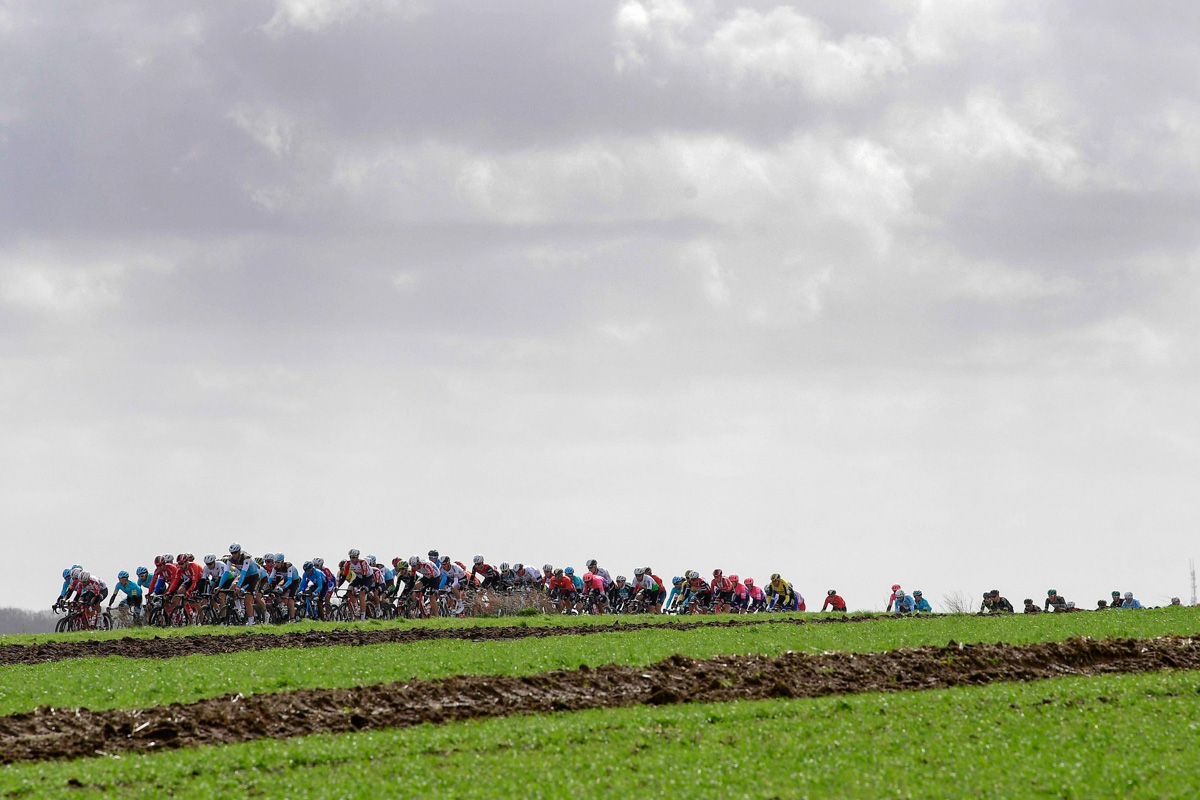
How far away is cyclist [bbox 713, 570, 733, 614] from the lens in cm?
5041

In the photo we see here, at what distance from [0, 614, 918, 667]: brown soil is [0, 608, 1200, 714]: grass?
5.01ft

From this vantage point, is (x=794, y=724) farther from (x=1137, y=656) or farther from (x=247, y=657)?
(x=247, y=657)

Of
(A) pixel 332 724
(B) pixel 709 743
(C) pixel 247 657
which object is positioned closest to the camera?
(B) pixel 709 743

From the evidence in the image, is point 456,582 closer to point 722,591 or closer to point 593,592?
point 593,592

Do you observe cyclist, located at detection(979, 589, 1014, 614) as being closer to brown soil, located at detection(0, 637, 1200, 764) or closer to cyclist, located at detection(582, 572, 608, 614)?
cyclist, located at detection(582, 572, 608, 614)

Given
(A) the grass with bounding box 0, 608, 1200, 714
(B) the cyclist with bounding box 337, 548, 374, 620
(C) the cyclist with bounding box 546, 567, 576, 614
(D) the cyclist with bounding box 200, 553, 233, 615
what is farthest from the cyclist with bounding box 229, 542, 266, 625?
(C) the cyclist with bounding box 546, 567, 576, 614

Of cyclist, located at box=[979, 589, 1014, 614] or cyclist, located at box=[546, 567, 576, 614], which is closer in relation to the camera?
cyclist, located at box=[979, 589, 1014, 614]

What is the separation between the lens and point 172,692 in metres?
17.9

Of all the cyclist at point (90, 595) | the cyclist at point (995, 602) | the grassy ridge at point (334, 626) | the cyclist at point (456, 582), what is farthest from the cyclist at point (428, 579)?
the cyclist at point (995, 602)

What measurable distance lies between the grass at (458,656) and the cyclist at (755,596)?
20751 mm

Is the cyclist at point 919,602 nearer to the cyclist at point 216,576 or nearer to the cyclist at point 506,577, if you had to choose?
the cyclist at point 506,577

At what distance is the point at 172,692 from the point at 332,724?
4.06 m

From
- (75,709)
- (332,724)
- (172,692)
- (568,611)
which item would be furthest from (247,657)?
(568,611)

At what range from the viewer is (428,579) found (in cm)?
4244
